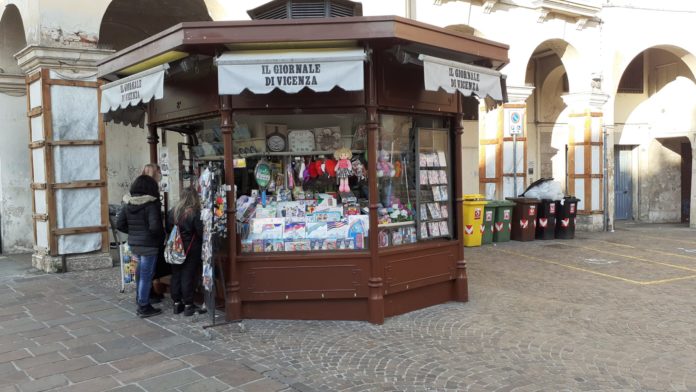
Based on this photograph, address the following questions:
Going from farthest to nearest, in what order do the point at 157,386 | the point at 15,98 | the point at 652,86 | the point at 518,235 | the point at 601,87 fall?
the point at 652,86, the point at 601,87, the point at 518,235, the point at 15,98, the point at 157,386

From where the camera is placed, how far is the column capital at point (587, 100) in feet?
46.3

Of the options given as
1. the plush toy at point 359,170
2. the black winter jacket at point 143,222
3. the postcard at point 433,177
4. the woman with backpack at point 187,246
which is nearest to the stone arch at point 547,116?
the postcard at point 433,177

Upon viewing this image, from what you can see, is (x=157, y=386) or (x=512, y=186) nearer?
(x=157, y=386)

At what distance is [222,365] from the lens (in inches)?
178

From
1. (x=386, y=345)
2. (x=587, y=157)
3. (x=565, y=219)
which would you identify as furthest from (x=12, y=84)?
(x=587, y=157)

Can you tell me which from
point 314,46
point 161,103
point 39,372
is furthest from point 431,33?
point 39,372

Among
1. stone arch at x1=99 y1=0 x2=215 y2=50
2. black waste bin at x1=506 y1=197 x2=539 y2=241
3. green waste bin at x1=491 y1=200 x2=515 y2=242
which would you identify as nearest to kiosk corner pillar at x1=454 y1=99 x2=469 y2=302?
green waste bin at x1=491 y1=200 x2=515 y2=242

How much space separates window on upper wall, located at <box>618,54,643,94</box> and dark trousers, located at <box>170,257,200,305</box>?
1646cm

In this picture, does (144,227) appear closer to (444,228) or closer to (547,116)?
(444,228)

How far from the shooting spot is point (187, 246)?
5.92 metres

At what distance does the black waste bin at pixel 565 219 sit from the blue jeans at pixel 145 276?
10.1m

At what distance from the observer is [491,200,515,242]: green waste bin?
12.3 m

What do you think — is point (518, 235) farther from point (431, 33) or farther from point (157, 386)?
point (157, 386)

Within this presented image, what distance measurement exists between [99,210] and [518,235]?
919 centimetres
